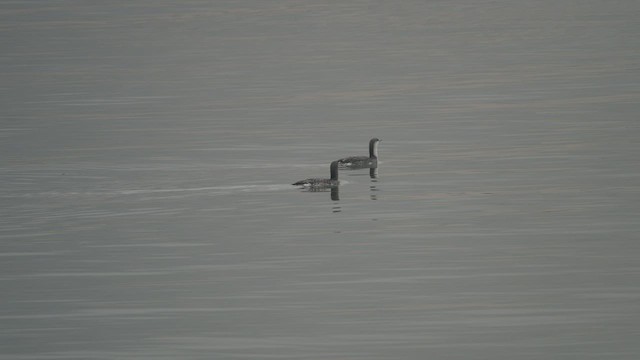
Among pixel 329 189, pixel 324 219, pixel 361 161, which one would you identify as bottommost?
pixel 324 219

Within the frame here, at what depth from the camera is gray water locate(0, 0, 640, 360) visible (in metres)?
21.8

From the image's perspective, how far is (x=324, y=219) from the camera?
1246 inches

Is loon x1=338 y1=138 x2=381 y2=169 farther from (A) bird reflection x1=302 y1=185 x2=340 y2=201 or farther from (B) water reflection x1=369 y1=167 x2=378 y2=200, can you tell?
(A) bird reflection x1=302 y1=185 x2=340 y2=201

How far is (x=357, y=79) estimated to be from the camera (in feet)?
271

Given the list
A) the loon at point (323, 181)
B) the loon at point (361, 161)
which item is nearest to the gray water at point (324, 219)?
the loon at point (323, 181)

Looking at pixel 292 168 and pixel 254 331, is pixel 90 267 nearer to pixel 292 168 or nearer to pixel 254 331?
pixel 254 331

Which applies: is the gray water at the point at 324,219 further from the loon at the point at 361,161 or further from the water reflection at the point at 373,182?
the loon at the point at 361,161

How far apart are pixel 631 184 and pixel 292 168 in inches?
350

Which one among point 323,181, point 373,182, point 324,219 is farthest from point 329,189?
point 324,219

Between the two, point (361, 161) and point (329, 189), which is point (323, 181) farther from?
point (361, 161)

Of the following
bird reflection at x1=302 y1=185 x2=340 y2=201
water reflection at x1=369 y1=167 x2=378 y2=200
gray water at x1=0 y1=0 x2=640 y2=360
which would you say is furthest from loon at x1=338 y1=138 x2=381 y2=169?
bird reflection at x1=302 y1=185 x2=340 y2=201

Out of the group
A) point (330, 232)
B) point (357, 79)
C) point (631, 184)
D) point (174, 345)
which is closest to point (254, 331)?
point (174, 345)

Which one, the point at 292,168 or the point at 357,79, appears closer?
the point at 292,168

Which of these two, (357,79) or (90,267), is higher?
(357,79)
